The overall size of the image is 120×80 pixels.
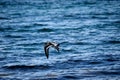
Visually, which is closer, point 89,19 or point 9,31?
point 9,31

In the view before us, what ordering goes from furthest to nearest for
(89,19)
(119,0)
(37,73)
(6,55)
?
(119,0), (89,19), (6,55), (37,73)

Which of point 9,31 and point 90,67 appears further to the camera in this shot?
point 9,31

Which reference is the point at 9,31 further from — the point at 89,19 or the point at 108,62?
the point at 108,62

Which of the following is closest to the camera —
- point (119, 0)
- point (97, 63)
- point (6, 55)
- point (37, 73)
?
point (37, 73)

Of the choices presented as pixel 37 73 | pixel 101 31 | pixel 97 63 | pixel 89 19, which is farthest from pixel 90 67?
pixel 89 19

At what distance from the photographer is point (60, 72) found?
1616 centimetres

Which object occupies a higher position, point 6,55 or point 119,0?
point 6,55

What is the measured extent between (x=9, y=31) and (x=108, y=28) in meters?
7.71

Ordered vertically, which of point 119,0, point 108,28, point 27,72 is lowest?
point 119,0

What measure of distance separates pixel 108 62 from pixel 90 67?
1.27 meters

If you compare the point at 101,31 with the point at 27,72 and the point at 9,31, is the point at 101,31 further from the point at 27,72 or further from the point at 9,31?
the point at 27,72

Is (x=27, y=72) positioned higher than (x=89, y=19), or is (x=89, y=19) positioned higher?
(x=27, y=72)

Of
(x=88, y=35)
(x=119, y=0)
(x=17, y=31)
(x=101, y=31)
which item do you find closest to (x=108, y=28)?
(x=101, y=31)

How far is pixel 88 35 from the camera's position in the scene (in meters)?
26.3
